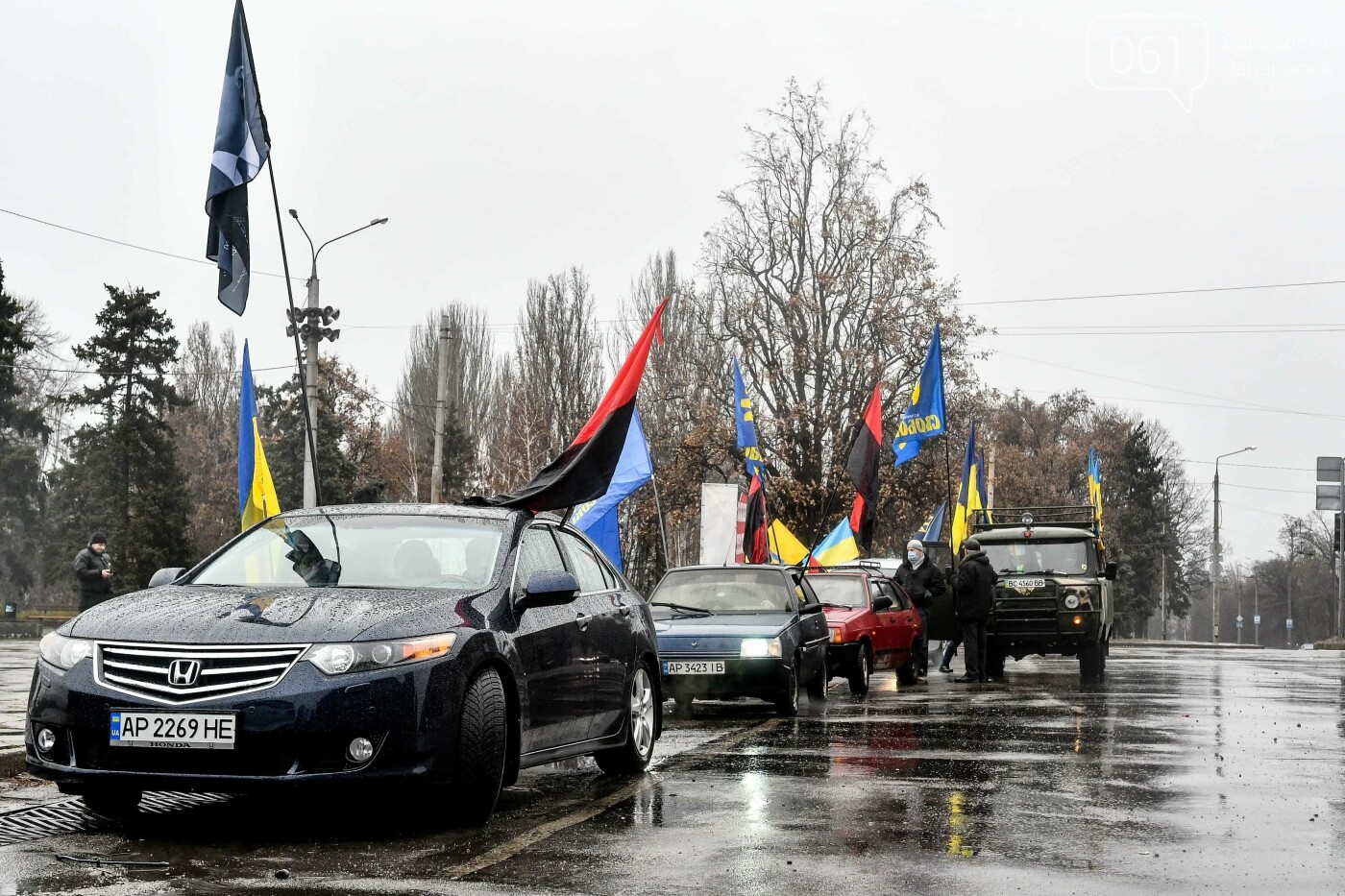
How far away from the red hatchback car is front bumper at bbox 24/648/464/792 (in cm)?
1006

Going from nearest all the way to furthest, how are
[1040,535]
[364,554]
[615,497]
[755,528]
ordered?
[364,554] → [615,497] → [1040,535] → [755,528]

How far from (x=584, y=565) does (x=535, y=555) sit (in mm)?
870

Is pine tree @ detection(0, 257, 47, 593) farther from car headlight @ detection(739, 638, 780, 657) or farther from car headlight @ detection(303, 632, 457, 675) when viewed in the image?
car headlight @ detection(303, 632, 457, 675)

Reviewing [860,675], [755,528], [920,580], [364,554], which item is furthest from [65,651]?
[755,528]

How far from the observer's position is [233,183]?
47.6 ft

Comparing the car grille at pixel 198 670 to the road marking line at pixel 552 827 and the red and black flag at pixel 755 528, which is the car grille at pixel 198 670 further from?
the red and black flag at pixel 755 528

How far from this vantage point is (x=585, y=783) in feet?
30.4

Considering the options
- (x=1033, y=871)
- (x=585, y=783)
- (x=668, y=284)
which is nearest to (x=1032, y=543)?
(x=585, y=783)

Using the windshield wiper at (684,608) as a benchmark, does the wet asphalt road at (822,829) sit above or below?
below

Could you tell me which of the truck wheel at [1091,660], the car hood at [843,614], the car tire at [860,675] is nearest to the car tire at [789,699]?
the car tire at [860,675]

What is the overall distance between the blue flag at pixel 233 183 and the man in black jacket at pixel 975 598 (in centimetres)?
1013

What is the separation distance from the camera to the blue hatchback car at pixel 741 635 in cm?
1435

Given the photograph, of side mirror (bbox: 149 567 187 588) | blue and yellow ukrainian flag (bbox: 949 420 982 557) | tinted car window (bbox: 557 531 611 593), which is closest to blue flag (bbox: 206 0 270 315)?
tinted car window (bbox: 557 531 611 593)

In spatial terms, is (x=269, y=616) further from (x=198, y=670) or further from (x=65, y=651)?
(x=65, y=651)
